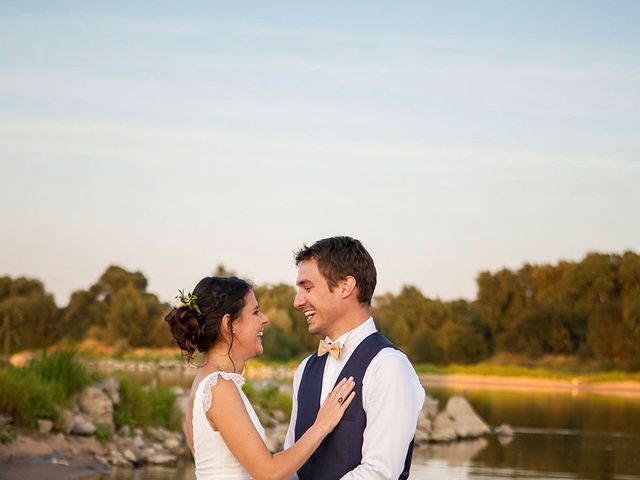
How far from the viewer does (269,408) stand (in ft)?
69.1

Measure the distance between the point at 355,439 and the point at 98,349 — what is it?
50.8 m

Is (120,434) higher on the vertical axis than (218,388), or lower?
lower

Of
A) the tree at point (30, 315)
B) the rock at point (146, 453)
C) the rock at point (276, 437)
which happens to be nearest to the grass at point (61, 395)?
the rock at point (146, 453)

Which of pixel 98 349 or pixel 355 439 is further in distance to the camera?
pixel 98 349

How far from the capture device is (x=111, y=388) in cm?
1667

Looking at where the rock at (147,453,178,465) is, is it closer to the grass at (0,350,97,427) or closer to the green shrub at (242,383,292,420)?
the grass at (0,350,97,427)

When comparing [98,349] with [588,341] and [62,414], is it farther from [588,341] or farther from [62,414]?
[62,414]

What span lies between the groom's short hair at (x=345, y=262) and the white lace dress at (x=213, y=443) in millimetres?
550

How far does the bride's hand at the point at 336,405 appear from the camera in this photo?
398 centimetres

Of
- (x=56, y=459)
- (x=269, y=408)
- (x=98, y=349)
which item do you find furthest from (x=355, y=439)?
(x=98, y=349)

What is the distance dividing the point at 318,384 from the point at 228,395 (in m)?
0.32

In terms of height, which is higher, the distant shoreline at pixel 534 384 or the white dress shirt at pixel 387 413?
the white dress shirt at pixel 387 413

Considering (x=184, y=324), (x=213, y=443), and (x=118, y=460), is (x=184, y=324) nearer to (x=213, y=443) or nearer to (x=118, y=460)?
(x=213, y=443)

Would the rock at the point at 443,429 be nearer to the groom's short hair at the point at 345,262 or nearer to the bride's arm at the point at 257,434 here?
the bride's arm at the point at 257,434
